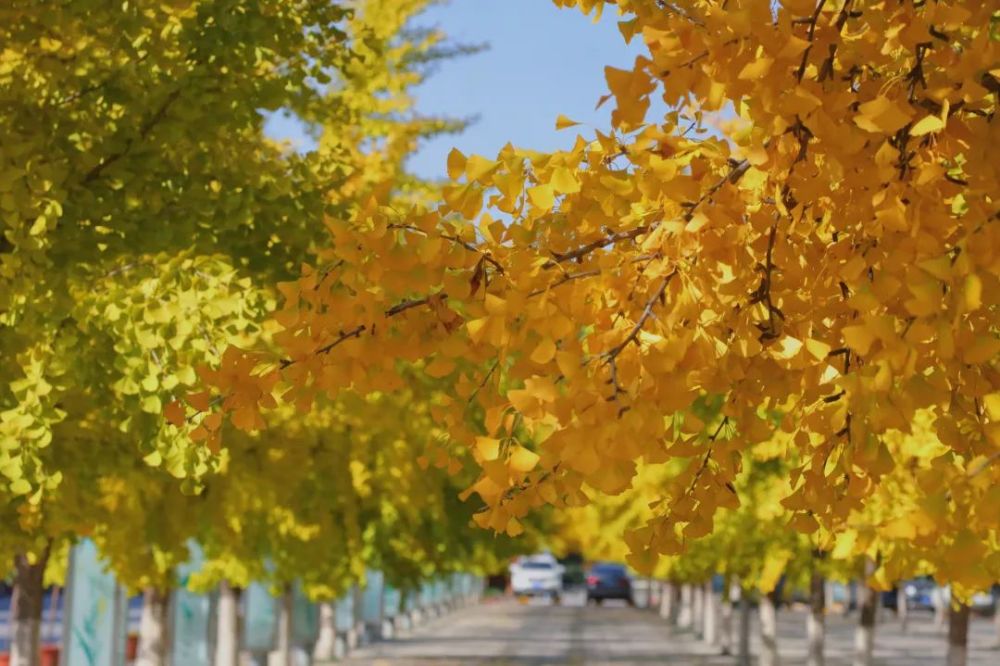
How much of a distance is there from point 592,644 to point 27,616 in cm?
2503

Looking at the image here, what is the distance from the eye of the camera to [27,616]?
1340 cm

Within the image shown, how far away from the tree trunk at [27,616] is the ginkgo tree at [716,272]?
9457 millimetres

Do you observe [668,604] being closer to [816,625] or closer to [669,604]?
[669,604]

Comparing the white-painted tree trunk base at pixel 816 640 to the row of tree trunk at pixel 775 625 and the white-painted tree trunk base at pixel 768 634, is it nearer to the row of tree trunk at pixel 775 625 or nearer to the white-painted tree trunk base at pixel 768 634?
the row of tree trunk at pixel 775 625

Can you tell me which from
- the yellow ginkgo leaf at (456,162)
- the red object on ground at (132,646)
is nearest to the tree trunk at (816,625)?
the red object on ground at (132,646)

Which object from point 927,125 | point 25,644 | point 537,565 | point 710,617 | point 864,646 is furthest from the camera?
point 537,565

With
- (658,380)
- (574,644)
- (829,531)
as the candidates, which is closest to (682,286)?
(658,380)

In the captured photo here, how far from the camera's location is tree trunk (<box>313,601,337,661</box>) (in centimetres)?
2958

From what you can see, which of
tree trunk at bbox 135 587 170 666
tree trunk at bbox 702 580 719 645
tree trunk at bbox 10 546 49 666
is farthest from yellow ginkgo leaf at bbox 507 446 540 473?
tree trunk at bbox 702 580 719 645

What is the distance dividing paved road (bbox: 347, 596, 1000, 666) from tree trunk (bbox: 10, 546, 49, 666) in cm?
1585

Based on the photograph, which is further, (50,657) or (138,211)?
(50,657)

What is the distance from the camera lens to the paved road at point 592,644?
102ft

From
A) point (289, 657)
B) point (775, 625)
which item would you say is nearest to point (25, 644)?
point (289, 657)

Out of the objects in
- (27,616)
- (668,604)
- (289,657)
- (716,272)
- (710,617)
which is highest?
(716,272)
